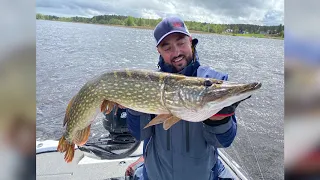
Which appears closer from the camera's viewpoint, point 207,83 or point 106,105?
point 207,83

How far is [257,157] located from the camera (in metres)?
4.34

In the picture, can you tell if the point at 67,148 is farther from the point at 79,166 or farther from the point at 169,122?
the point at 79,166

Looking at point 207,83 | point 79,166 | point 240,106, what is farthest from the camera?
point 240,106

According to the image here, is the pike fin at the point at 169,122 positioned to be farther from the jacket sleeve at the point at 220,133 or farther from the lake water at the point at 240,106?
the lake water at the point at 240,106

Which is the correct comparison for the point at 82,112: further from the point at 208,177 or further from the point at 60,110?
the point at 60,110

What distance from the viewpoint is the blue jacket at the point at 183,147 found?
969 millimetres

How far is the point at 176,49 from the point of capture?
1.01m

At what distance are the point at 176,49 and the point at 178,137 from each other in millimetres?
329

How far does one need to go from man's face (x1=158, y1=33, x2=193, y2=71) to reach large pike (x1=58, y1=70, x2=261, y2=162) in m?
0.15

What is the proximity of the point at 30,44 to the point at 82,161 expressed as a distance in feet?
5.06

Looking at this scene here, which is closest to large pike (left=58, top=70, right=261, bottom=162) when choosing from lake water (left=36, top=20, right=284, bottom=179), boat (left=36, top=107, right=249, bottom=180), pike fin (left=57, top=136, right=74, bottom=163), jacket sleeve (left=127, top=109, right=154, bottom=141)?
pike fin (left=57, top=136, right=74, bottom=163)

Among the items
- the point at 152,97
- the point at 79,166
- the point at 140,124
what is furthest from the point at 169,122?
the point at 79,166

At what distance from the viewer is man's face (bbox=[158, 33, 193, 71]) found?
1.00 metres

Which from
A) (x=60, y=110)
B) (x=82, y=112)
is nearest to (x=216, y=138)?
(x=82, y=112)
